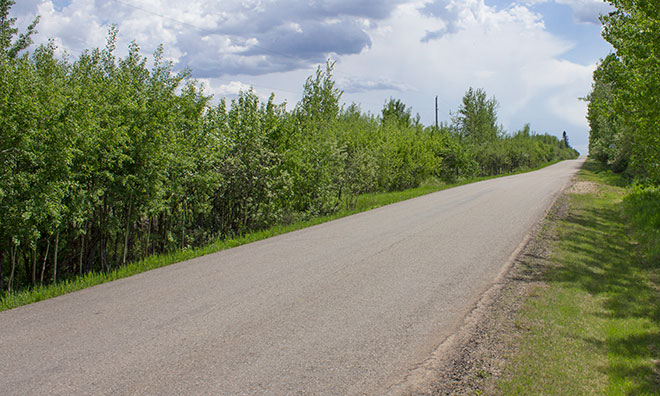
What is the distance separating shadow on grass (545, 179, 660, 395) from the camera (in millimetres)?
4559

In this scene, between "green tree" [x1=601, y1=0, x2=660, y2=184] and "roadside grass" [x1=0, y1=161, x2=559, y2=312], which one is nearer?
"roadside grass" [x1=0, y1=161, x2=559, y2=312]

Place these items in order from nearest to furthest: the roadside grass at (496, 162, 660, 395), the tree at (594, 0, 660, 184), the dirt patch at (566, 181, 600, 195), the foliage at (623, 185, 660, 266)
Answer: the roadside grass at (496, 162, 660, 395) < the foliage at (623, 185, 660, 266) < the tree at (594, 0, 660, 184) < the dirt patch at (566, 181, 600, 195)

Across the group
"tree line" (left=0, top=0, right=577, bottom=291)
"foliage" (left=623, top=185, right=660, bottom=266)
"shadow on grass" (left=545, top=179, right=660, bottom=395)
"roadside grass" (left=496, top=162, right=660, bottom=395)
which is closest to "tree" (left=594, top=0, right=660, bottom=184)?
"foliage" (left=623, top=185, right=660, bottom=266)

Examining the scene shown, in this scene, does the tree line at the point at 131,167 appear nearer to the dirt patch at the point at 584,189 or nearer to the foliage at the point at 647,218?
the foliage at the point at 647,218

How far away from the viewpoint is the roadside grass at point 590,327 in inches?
169


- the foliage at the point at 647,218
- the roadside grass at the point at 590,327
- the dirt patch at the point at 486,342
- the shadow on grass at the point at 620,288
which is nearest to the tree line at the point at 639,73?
the foliage at the point at 647,218

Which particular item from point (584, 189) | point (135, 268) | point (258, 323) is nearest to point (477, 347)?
point (258, 323)

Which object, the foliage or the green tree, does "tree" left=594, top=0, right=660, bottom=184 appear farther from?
the foliage

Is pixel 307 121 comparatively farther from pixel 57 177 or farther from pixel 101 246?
pixel 57 177

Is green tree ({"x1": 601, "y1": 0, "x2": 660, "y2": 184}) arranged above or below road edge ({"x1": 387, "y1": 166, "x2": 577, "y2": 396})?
above

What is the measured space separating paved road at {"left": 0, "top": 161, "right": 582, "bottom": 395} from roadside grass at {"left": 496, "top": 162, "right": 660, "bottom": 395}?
2.85ft

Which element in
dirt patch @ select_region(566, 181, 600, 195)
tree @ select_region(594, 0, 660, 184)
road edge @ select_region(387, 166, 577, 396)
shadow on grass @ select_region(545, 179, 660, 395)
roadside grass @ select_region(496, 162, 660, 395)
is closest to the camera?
road edge @ select_region(387, 166, 577, 396)

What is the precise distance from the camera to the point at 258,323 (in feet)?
18.5

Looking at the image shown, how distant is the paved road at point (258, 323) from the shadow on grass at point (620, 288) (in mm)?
1361
